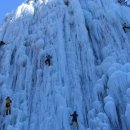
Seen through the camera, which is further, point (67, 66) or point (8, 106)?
point (67, 66)

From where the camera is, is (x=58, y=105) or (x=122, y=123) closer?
(x=122, y=123)

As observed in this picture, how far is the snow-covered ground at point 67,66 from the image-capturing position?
16.9 metres

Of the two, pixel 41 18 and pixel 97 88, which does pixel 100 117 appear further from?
pixel 41 18

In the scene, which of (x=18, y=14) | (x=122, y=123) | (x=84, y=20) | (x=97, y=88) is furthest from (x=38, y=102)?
(x=18, y=14)

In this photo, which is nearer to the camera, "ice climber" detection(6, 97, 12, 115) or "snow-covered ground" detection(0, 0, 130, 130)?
"snow-covered ground" detection(0, 0, 130, 130)

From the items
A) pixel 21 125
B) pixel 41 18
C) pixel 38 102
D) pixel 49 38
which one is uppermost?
pixel 41 18

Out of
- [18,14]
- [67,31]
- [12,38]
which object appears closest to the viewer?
[67,31]

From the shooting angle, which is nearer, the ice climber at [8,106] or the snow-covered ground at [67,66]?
the snow-covered ground at [67,66]

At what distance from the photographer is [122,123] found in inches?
617

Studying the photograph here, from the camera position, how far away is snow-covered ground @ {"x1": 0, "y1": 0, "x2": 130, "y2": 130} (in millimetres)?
16922

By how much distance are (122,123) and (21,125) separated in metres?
5.03

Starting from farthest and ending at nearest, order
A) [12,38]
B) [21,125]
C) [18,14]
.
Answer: [18,14] < [12,38] < [21,125]

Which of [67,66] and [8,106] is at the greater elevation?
[67,66]

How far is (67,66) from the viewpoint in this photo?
19.9 meters
